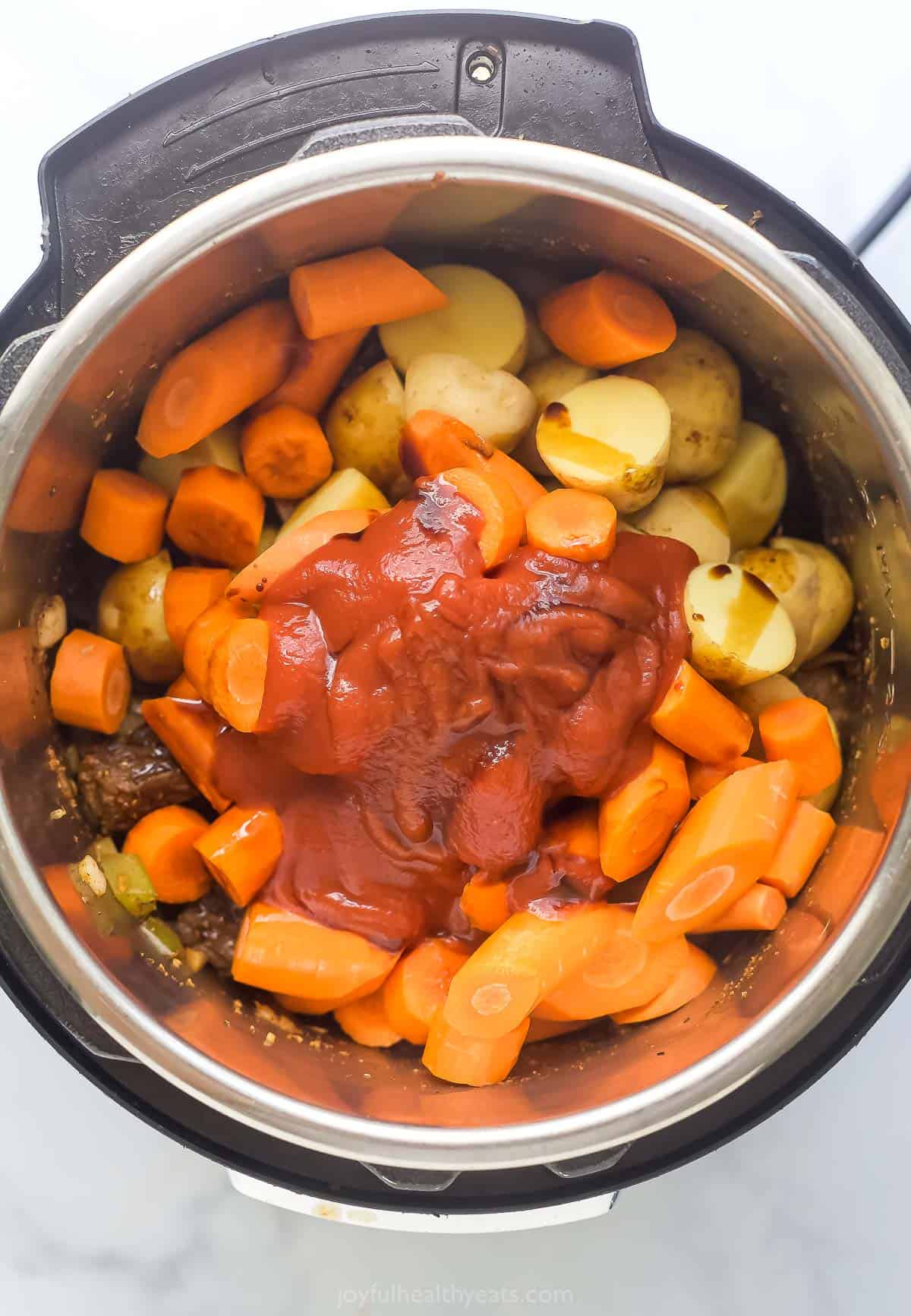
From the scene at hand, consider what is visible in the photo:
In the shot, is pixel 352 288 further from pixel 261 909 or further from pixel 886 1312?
pixel 886 1312

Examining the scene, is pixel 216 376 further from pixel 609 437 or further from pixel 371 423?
pixel 609 437

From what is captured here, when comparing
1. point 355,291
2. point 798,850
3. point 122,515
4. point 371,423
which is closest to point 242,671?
point 122,515

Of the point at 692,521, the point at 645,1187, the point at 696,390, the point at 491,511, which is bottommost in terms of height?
A: the point at 645,1187

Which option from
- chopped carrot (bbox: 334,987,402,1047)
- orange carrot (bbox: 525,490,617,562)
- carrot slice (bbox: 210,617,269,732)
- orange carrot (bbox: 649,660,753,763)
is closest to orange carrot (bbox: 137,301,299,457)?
carrot slice (bbox: 210,617,269,732)

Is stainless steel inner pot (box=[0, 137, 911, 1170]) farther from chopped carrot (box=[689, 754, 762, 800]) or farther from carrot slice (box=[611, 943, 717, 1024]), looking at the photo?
chopped carrot (box=[689, 754, 762, 800])

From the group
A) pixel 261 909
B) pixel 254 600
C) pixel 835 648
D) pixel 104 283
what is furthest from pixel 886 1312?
pixel 104 283
